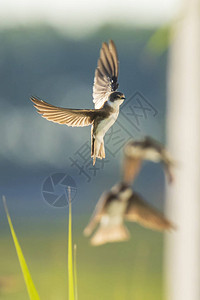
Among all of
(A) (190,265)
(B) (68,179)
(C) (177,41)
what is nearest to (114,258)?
(A) (190,265)

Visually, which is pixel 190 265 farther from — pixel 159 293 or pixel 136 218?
pixel 159 293

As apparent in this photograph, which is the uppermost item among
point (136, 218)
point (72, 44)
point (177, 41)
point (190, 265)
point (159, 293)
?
point (72, 44)

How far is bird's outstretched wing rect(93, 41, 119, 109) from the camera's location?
11.2 inches

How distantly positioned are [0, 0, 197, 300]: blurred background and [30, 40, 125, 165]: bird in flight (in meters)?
0.01

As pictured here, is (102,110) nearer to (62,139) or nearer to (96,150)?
(96,150)

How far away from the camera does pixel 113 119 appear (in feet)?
0.90

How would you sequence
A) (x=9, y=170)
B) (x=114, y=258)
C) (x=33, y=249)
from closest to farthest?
1. (x=9, y=170)
2. (x=33, y=249)
3. (x=114, y=258)

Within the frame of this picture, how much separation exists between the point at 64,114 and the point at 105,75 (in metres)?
Answer: 0.05

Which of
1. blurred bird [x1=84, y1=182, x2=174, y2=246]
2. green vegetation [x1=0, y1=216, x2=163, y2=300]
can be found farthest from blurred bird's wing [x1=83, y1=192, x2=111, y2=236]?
green vegetation [x1=0, y1=216, x2=163, y2=300]

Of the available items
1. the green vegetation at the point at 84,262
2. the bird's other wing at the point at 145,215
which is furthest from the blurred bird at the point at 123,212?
the green vegetation at the point at 84,262

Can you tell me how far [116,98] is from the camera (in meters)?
0.28

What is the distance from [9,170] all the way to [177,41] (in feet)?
4.39

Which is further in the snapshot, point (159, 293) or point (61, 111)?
point (159, 293)

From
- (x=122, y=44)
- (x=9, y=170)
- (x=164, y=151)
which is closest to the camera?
(x=164, y=151)
